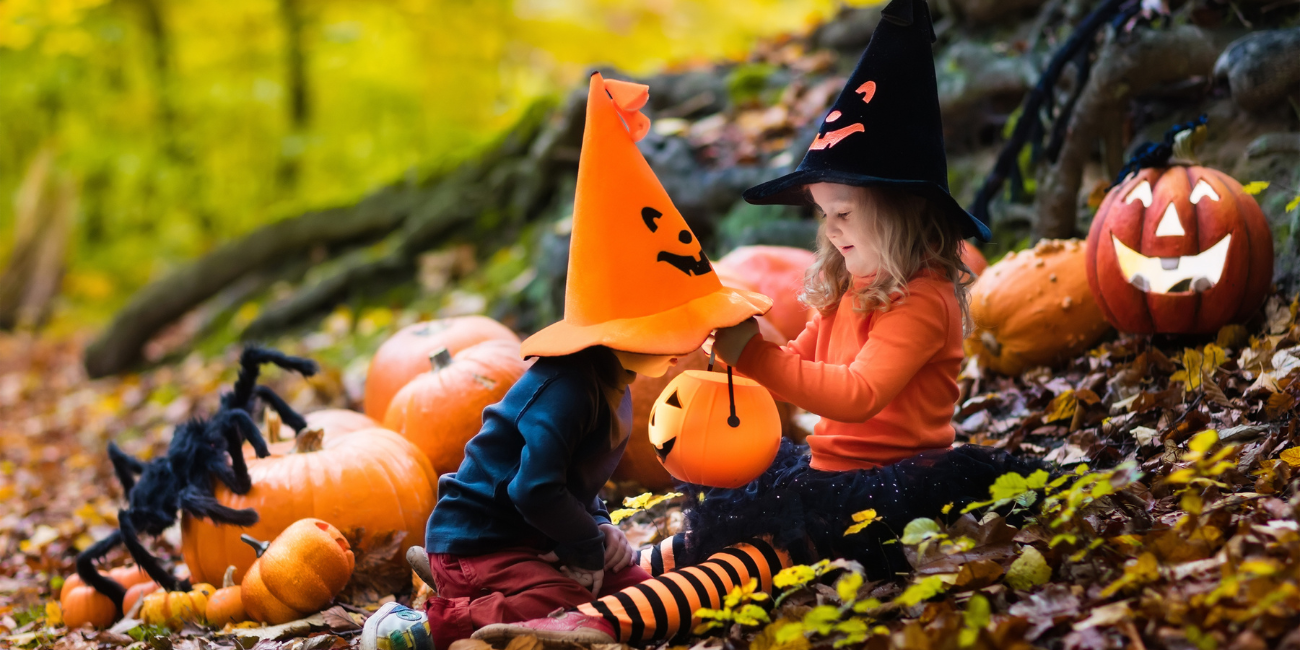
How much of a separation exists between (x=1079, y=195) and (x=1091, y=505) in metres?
2.63

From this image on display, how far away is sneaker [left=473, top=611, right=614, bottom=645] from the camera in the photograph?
→ 2273 mm

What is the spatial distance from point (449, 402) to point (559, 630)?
1.75 metres

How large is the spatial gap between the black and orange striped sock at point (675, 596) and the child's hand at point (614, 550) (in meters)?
0.20

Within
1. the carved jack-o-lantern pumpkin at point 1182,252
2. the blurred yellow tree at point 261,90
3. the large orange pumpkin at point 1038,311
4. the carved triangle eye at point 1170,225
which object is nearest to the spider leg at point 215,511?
the large orange pumpkin at point 1038,311

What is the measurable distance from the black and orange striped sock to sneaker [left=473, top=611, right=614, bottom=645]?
26mm

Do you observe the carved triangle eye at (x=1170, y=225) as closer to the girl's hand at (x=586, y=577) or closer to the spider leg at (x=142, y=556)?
the girl's hand at (x=586, y=577)

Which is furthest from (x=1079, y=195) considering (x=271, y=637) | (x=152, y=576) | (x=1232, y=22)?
(x=152, y=576)

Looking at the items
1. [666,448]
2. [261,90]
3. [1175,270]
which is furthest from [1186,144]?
[261,90]

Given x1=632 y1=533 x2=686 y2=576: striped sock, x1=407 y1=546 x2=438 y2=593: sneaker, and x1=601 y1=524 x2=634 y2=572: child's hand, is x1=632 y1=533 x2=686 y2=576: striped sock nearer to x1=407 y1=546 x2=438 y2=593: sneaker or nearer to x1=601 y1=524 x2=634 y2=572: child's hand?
x1=601 y1=524 x2=634 y2=572: child's hand

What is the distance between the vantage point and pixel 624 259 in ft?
7.91

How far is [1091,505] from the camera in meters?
2.44

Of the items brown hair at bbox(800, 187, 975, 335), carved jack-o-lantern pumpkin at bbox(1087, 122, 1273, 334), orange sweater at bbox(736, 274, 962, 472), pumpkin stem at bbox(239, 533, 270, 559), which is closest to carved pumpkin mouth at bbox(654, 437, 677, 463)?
orange sweater at bbox(736, 274, 962, 472)

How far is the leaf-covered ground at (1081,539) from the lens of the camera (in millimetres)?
1809

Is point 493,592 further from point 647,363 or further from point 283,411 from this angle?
point 283,411
